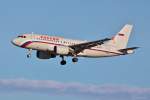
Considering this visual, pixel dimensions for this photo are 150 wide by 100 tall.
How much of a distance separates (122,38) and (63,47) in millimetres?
23762

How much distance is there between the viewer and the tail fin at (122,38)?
15231 cm

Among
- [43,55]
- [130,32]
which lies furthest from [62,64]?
[130,32]

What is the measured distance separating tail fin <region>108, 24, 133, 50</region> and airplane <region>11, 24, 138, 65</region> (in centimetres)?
325

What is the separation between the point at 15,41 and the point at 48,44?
6.50 meters

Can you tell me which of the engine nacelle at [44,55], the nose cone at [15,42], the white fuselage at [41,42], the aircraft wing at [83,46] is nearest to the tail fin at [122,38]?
the aircraft wing at [83,46]

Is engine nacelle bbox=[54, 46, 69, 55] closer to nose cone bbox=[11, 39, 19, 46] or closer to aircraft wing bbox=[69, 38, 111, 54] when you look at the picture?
aircraft wing bbox=[69, 38, 111, 54]

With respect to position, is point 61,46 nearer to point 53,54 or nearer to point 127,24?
point 53,54

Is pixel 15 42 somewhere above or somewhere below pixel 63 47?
above

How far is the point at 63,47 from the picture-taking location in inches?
5335

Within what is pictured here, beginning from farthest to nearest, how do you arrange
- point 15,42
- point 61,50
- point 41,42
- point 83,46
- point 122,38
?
point 122,38, point 83,46, point 15,42, point 61,50, point 41,42

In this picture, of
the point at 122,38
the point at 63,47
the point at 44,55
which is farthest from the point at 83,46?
the point at 122,38

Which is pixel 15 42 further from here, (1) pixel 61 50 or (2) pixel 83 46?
(2) pixel 83 46

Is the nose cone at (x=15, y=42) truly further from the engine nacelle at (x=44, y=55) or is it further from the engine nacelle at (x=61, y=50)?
the engine nacelle at (x=61, y=50)

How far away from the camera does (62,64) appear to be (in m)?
141
